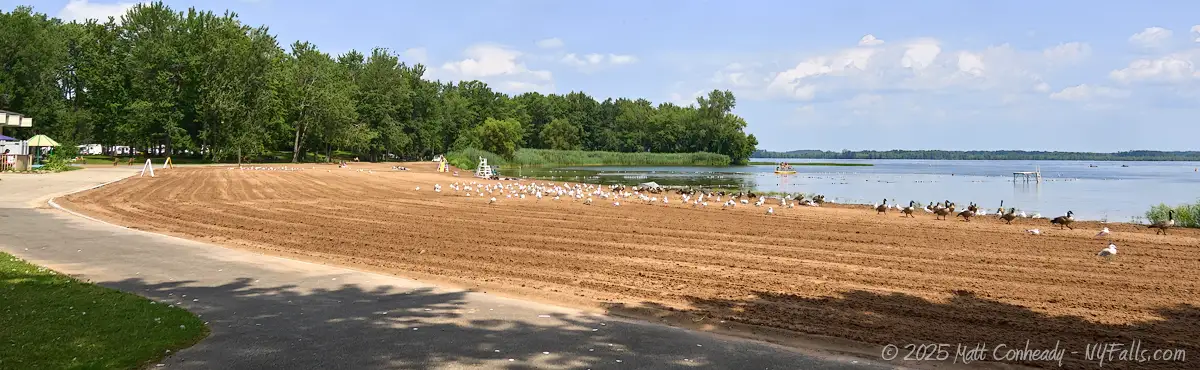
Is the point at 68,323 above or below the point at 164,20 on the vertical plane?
below

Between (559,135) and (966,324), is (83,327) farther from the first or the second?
(559,135)

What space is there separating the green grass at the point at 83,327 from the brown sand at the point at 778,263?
396 cm

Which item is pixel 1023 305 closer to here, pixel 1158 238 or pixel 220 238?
pixel 1158 238

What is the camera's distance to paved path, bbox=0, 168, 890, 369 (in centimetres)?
644

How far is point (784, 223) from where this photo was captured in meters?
21.5

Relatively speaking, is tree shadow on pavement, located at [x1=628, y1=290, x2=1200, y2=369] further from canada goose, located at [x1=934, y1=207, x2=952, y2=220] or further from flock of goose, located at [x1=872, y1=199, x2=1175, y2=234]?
canada goose, located at [x1=934, y1=207, x2=952, y2=220]

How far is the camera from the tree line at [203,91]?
6538 centimetres

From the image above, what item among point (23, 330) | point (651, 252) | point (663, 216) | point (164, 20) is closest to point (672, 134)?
point (164, 20)

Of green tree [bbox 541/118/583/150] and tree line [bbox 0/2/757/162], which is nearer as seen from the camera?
tree line [bbox 0/2/757/162]

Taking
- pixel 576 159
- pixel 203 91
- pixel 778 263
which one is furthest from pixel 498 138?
pixel 778 263

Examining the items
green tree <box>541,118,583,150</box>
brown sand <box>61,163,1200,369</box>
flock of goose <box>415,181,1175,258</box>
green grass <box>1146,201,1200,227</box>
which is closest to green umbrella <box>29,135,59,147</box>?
brown sand <box>61,163,1200,369</box>

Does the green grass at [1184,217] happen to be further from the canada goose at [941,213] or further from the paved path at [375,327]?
the paved path at [375,327]

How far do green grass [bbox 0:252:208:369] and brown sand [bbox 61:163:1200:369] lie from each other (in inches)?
156

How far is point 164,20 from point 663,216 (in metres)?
68.1
